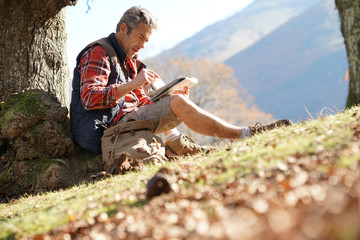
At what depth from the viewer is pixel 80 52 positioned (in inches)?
219

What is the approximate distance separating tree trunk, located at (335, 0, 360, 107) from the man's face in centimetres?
430

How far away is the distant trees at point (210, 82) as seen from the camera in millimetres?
53625

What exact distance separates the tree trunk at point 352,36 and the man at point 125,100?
390cm

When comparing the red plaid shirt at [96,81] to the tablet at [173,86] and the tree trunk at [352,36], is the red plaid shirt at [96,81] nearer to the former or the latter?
the tablet at [173,86]

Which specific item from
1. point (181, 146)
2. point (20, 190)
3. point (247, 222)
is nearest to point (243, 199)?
point (247, 222)

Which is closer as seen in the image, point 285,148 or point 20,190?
point 285,148

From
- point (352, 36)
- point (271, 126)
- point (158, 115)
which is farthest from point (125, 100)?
point (352, 36)

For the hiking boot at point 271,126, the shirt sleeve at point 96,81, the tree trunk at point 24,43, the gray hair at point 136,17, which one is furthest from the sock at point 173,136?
the tree trunk at point 24,43

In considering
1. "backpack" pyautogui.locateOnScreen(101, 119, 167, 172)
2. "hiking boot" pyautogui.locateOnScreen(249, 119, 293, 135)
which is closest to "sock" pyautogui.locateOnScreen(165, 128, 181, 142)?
"backpack" pyautogui.locateOnScreen(101, 119, 167, 172)

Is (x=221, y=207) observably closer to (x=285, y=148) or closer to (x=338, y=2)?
(x=285, y=148)

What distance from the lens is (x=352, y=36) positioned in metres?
8.17

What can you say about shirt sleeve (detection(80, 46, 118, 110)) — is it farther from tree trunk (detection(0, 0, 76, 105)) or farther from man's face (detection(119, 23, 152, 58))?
tree trunk (detection(0, 0, 76, 105))

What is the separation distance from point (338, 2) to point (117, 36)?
15.9ft

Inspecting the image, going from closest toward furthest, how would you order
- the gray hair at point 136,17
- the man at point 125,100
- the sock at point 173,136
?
1. the man at point 125,100
2. the gray hair at point 136,17
3. the sock at point 173,136
